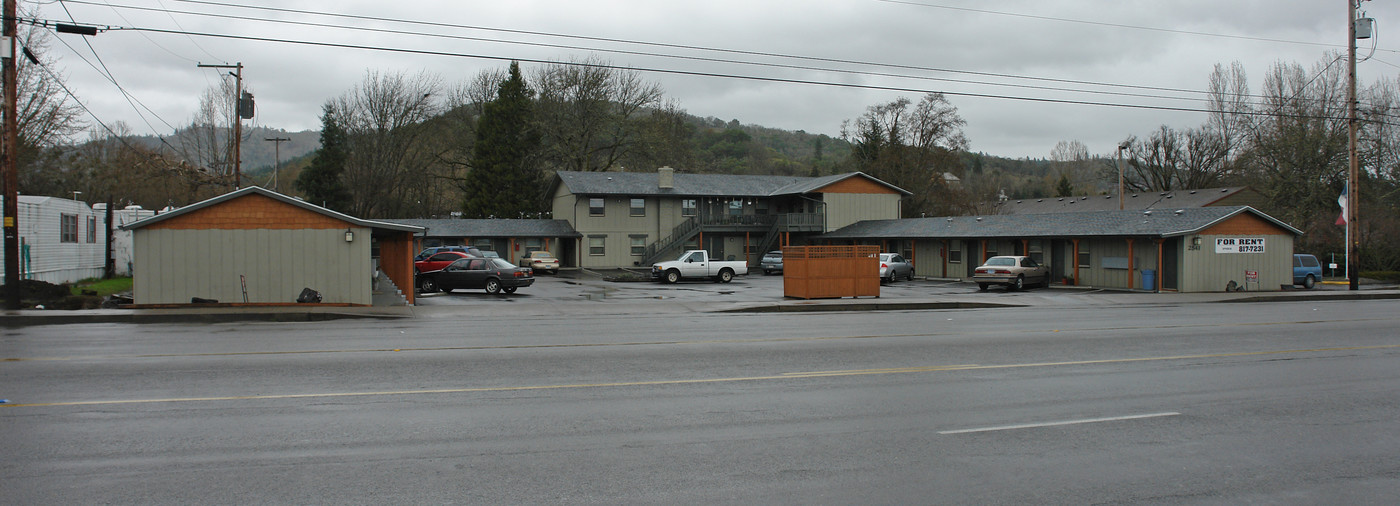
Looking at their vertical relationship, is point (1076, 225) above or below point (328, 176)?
below

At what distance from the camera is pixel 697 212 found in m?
56.5

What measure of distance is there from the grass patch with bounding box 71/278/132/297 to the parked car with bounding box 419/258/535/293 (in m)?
10.1

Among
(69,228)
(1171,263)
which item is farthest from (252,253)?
(1171,263)

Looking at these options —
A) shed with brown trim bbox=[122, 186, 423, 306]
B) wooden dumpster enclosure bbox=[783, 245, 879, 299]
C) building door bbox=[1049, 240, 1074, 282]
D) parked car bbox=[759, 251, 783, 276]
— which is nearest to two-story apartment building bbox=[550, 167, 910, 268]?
parked car bbox=[759, 251, 783, 276]

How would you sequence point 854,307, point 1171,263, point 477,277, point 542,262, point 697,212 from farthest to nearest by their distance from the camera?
point 697,212 → point 542,262 → point 1171,263 → point 477,277 → point 854,307

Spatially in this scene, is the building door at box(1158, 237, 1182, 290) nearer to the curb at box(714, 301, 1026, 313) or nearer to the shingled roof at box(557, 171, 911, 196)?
the curb at box(714, 301, 1026, 313)

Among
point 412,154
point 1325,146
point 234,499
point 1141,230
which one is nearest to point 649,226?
point 412,154

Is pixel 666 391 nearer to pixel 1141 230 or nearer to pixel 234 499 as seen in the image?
pixel 234 499

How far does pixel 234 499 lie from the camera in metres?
5.48

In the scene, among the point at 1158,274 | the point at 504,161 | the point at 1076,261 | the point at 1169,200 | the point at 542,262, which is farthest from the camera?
the point at 1169,200

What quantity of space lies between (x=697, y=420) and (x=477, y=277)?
23.7 metres

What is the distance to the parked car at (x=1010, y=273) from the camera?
3400 centimetres

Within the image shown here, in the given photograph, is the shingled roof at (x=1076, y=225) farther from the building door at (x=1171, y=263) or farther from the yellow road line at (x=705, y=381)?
the yellow road line at (x=705, y=381)

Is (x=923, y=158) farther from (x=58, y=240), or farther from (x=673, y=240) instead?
(x=58, y=240)
